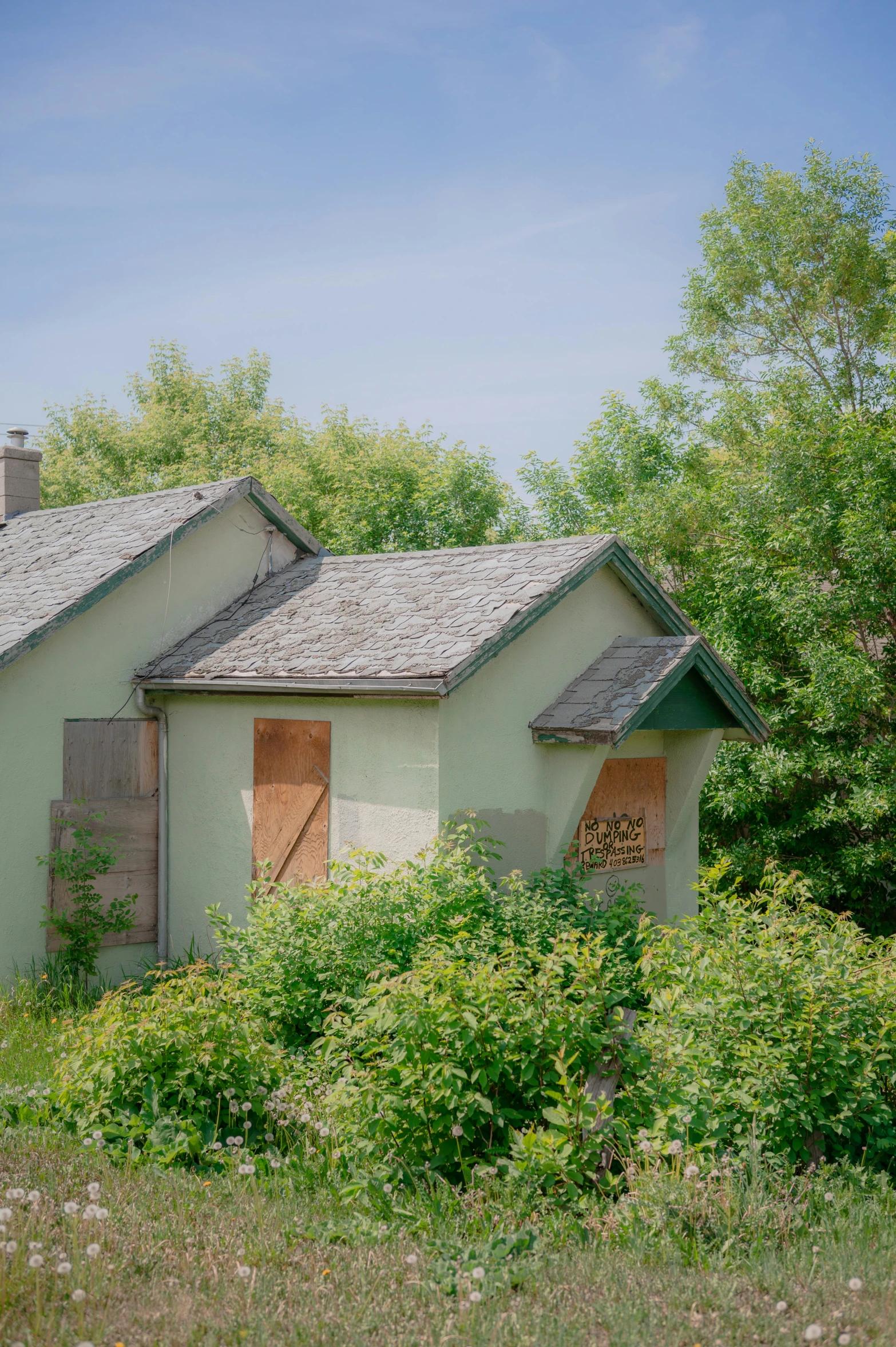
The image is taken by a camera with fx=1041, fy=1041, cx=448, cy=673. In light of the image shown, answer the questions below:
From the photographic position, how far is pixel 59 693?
30.9ft

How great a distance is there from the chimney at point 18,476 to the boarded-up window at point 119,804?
5599 mm

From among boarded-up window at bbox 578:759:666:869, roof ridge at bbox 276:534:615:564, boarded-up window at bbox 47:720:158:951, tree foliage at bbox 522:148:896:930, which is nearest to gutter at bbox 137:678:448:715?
boarded-up window at bbox 47:720:158:951

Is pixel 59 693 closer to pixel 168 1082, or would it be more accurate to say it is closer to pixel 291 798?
pixel 291 798

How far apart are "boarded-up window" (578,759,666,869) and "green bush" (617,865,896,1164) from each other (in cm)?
438

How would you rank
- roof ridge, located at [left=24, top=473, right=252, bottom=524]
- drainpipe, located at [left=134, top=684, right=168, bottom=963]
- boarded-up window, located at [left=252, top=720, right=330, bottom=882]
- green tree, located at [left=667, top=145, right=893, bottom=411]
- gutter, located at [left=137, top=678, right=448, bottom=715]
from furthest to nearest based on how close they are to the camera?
green tree, located at [left=667, top=145, right=893, bottom=411] < roof ridge, located at [left=24, top=473, right=252, bottom=524] < drainpipe, located at [left=134, top=684, right=168, bottom=963] < boarded-up window, located at [left=252, top=720, right=330, bottom=882] < gutter, located at [left=137, top=678, right=448, bottom=715]

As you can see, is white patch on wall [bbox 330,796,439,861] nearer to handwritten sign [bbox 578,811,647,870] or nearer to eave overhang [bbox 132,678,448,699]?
eave overhang [bbox 132,678,448,699]

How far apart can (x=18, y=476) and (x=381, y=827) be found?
28.2ft

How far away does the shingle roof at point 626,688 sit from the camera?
27.9 ft

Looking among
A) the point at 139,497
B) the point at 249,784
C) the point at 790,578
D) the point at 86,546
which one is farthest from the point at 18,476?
the point at 790,578

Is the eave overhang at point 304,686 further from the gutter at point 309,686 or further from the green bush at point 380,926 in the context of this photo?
the green bush at point 380,926

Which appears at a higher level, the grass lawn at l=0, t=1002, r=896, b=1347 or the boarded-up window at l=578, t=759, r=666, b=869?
the boarded-up window at l=578, t=759, r=666, b=869

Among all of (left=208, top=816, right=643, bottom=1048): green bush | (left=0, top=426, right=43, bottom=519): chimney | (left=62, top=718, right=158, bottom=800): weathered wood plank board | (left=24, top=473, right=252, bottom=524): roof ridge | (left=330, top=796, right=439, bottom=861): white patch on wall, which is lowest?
(left=208, top=816, right=643, bottom=1048): green bush

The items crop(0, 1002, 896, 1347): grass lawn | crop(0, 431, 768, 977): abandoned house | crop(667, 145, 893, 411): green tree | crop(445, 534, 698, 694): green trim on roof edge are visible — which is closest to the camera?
crop(0, 1002, 896, 1347): grass lawn

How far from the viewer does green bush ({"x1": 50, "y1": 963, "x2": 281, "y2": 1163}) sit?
5.25 meters
